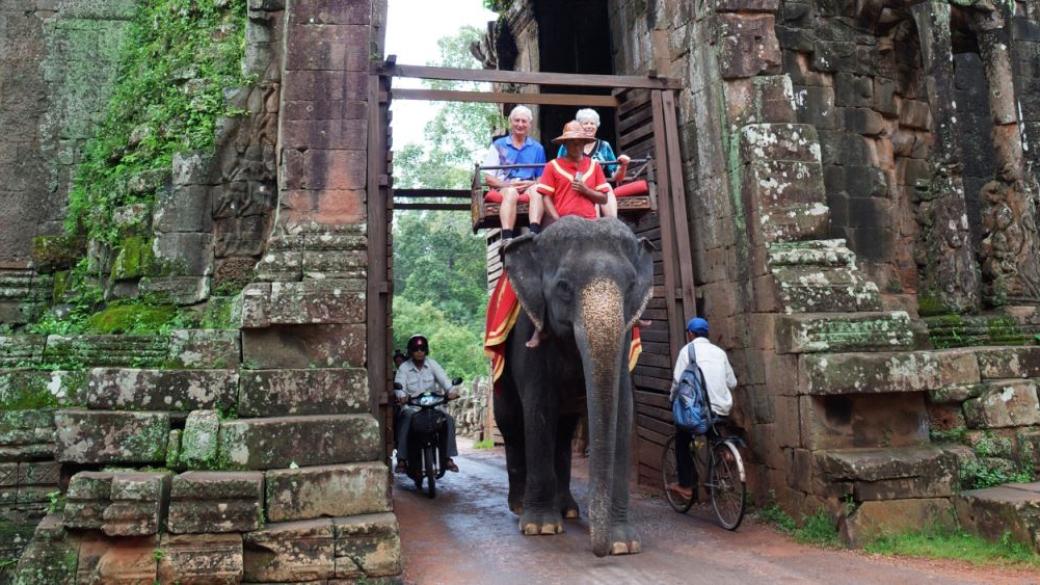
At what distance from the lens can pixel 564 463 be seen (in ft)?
23.3

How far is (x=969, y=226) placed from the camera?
340 inches

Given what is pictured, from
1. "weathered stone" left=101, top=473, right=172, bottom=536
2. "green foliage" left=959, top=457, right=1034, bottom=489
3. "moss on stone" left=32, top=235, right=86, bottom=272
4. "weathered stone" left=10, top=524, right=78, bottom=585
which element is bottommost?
"weathered stone" left=10, top=524, right=78, bottom=585

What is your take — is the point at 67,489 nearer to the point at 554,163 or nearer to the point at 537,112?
the point at 554,163

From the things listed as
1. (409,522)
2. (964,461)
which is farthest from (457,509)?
(964,461)

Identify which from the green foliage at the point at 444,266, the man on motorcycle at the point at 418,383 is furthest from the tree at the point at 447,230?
the man on motorcycle at the point at 418,383

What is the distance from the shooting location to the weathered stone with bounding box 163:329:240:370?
5.68 meters

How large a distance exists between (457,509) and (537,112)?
699 centimetres

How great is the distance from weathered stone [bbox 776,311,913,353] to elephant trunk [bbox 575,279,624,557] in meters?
1.82

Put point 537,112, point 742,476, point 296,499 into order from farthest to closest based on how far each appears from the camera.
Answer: point 537,112 → point 742,476 → point 296,499

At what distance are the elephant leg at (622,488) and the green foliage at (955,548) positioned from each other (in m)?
1.70

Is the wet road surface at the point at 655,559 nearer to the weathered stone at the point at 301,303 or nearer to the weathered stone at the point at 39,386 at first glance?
the weathered stone at the point at 301,303

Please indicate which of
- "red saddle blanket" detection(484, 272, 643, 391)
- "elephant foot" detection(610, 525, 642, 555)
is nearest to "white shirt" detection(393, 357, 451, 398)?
"red saddle blanket" detection(484, 272, 643, 391)

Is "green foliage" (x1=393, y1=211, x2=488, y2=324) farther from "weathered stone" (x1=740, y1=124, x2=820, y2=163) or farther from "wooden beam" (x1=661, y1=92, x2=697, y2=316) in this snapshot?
"weathered stone" (x1=740, y1=124, x2=820, y2=163)

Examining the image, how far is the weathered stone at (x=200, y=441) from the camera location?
519cm
